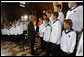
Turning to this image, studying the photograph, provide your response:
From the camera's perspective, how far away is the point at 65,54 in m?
3.01

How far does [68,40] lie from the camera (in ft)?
9.41

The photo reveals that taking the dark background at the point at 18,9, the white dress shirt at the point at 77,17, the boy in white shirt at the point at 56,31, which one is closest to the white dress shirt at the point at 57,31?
the boy in white shirt at the point at 56,31

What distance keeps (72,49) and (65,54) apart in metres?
0.33

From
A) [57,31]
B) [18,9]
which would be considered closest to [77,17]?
[57,31]

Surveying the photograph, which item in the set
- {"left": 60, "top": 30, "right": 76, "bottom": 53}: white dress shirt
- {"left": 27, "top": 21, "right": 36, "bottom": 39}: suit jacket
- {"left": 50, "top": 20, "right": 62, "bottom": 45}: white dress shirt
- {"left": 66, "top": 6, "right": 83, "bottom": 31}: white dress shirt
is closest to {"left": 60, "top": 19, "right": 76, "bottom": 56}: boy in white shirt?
{"left": 60, "top": 30, "right": 76, "bottom": 53}: white dress shirt

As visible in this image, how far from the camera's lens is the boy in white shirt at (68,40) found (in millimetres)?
2758

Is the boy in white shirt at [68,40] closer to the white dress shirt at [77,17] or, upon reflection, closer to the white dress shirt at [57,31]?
the white dress shirt at [77,17]

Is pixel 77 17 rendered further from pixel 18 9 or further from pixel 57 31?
pixel 18 9

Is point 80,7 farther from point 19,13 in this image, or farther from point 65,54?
point 19,13

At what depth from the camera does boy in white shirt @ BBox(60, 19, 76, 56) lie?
2.76 m

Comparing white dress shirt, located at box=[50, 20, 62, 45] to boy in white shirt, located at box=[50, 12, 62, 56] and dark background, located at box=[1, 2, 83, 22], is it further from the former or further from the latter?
dark background, located at box=[1, 2, 83, 22]

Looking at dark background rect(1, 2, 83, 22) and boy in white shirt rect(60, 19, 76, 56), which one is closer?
boy in white shirt rect(60, 19, 76, 56)

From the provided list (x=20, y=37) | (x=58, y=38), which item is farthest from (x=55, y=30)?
(x=20, y=37)

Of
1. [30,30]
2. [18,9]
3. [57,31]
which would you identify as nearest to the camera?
[57,31]
